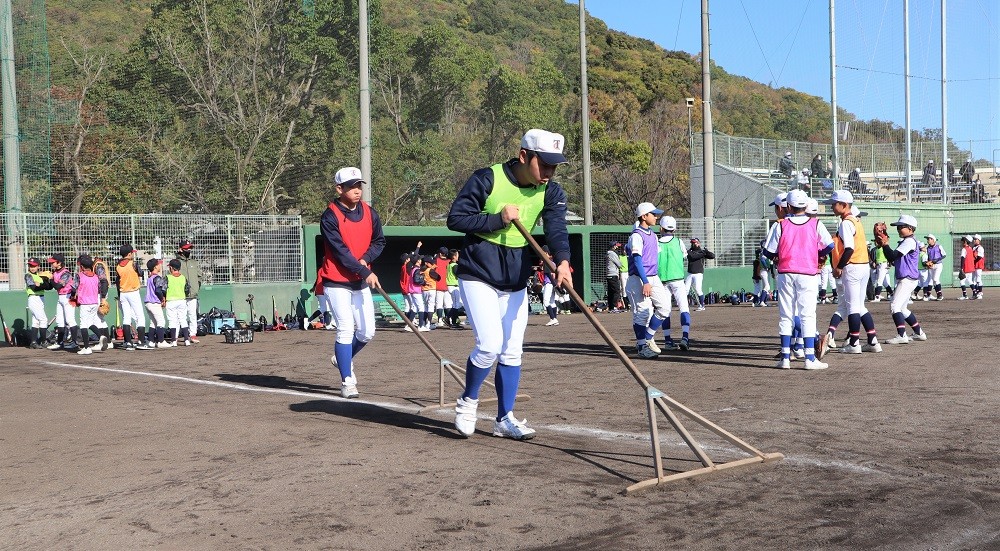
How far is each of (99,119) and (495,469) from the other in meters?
31.3

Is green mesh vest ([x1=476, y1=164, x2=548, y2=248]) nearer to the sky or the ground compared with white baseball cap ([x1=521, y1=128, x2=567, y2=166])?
nearer to the ground

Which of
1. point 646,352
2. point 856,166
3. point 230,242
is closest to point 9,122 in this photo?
point 230,242

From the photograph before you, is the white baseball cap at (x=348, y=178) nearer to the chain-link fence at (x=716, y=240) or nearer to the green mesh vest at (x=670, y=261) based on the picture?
the green mesh vest at (x=670, y=261)

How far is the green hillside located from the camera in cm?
3316

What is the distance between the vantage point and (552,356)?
45.2 feet

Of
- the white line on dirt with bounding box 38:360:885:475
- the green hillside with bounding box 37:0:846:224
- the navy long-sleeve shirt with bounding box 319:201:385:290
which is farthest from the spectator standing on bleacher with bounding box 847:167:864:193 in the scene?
the navy long-sleeve shirt with bounding box 319:201:385:290

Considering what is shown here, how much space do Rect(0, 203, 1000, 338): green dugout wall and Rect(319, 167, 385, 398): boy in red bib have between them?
6931 millimetres

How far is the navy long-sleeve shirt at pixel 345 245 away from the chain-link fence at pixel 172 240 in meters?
12.8

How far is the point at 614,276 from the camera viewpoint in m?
26.2

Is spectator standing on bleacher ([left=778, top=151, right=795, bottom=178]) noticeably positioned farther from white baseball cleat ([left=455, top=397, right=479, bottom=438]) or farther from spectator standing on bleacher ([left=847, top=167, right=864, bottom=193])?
→ white baseball cleat ([left=455, top=397, right=479, bottom=438])

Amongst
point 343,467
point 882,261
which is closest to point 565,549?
point 343,467

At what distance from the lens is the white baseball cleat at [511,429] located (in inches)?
270

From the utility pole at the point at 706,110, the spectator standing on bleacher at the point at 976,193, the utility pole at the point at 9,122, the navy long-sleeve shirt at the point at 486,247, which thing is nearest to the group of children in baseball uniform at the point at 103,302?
the utility pole at the point at 9,122

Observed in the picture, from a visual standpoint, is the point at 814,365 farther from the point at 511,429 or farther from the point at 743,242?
the point at 743,242
